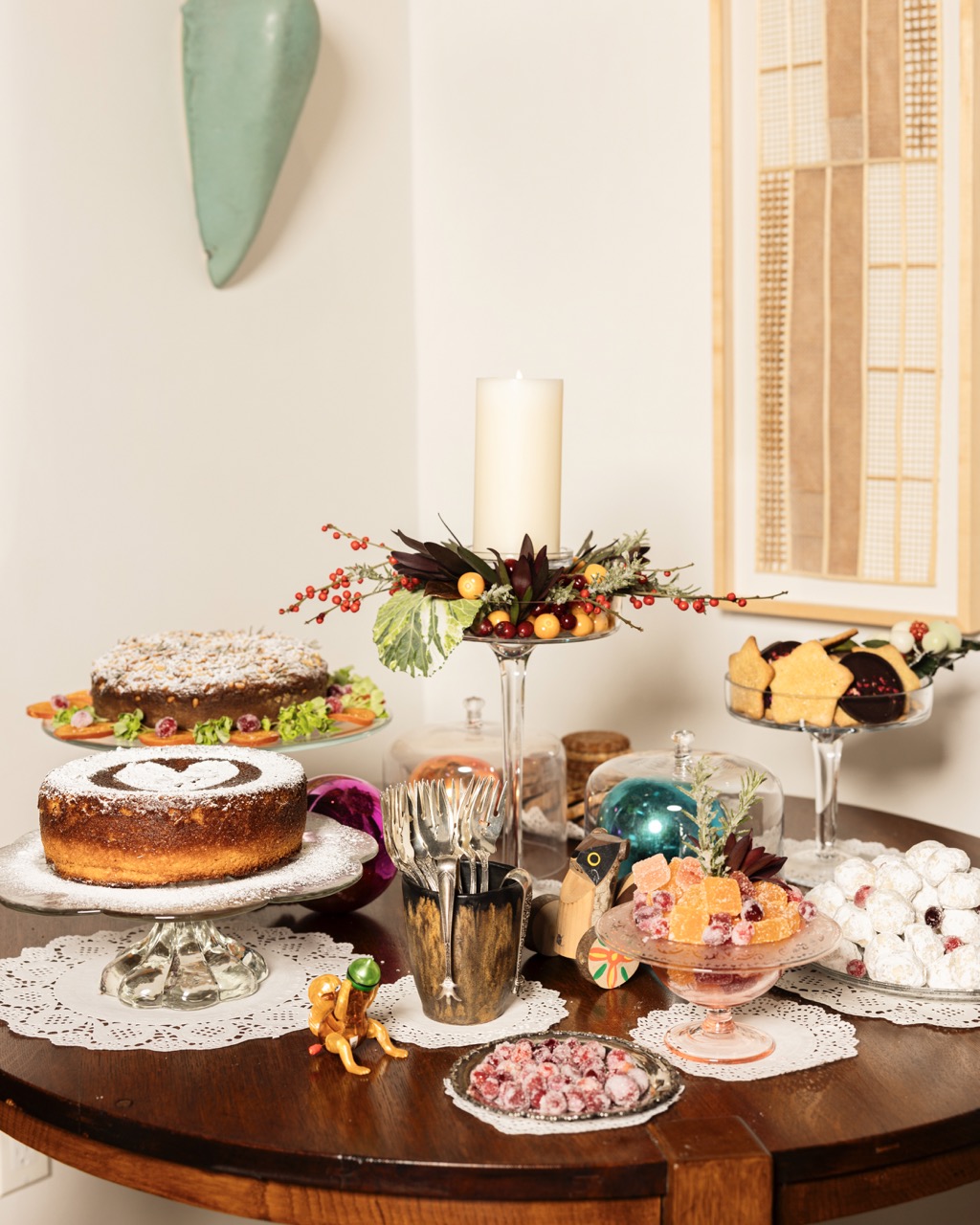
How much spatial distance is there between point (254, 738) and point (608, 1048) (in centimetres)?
58

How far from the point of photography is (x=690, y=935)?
103cm

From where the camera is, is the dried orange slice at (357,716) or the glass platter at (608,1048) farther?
the dried orange slice at (357,716)

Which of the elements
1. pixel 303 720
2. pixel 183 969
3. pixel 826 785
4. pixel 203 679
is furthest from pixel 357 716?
pixel 826 785

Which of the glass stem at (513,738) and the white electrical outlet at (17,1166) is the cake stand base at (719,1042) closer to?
the glass stem at (513,738)

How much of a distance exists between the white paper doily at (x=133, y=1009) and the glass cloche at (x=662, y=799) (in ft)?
0.94

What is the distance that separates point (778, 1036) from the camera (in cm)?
110

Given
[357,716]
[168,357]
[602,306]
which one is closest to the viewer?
[357,716]

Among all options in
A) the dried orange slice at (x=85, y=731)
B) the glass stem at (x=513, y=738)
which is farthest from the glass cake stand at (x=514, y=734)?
the dried orange slice at (x=85, y=731)

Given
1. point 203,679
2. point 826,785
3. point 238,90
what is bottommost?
point 826,785

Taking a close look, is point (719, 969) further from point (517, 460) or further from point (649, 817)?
point (517, 460)

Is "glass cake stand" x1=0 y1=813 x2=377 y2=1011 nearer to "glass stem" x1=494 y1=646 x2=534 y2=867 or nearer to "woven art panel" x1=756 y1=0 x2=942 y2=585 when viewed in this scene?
"glass stem" x1=494 y1=646 x2=534 y2=867

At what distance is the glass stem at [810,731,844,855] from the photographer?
1.47 m

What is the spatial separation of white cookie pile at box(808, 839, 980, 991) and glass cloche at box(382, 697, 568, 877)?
1.27ft

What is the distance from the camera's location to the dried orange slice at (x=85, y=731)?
1.49 meters
